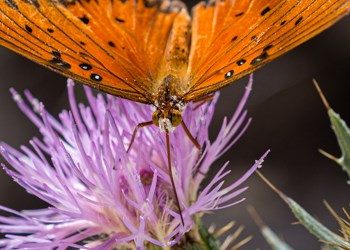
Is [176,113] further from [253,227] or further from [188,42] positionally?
[253,227]

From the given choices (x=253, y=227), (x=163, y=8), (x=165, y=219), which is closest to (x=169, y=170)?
(x=165, y=219)

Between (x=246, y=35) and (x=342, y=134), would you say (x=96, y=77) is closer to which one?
(x=246, y=35)

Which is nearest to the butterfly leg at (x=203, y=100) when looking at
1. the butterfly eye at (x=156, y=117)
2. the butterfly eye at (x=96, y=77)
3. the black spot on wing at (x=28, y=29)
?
the butterfly eye at (x=156, y=117)

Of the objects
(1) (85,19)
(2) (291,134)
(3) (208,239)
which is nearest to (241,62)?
(1) (85,19)

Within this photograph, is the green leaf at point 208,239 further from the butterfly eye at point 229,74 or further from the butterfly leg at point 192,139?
the butterfly eye at point 229,74

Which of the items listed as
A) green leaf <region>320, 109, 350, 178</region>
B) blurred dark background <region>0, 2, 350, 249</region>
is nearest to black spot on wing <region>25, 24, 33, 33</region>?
green leaf <region>320, 109, 350, 178</region>
